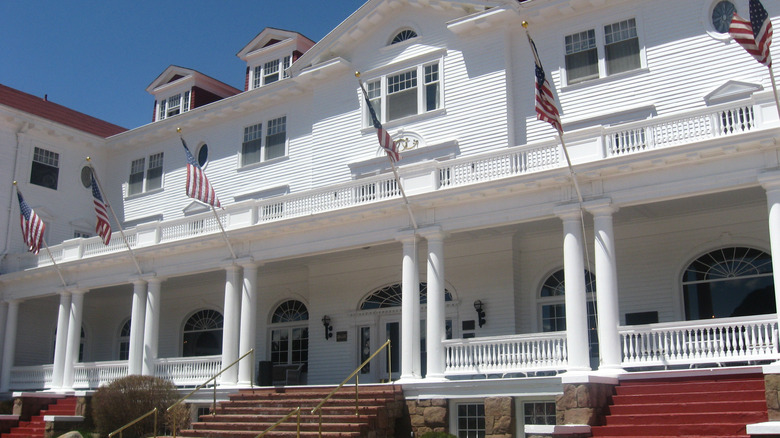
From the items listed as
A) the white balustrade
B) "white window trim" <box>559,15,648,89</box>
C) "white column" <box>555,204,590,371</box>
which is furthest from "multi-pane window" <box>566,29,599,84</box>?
the white balustrade

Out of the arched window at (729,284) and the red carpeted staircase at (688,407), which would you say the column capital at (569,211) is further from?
the arched window at (729,284)

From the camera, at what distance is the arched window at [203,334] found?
1228 inches

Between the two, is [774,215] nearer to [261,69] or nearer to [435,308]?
[435,308]

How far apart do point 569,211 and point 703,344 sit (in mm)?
4224

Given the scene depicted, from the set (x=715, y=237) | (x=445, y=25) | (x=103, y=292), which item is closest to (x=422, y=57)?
(x=445, y=25)

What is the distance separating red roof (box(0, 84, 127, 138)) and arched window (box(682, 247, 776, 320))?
2654 centimetres

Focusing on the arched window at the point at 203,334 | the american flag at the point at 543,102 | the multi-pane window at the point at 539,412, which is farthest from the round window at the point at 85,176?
the american flag at the point at 543,102

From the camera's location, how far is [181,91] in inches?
1358

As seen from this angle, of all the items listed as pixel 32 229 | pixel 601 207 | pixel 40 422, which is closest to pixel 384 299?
pixel 601 207

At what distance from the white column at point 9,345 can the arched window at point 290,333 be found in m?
10.5

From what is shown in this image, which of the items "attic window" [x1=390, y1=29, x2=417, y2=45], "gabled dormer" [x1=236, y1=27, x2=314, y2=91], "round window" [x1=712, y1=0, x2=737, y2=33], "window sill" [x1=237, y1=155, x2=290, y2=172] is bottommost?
"window sill" [x1=237, y1=155, x2=290, y2=172]

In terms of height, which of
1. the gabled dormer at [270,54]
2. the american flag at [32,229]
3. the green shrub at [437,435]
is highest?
the gabled dormer at [270,54]

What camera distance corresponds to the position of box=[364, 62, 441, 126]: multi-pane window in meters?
25.9

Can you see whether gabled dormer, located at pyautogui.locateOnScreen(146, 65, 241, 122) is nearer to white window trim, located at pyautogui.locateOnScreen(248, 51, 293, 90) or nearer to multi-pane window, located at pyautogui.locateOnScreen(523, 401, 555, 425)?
white window trim, located at pyautogui.locateOnScreen(248, 51, 293, 90)
